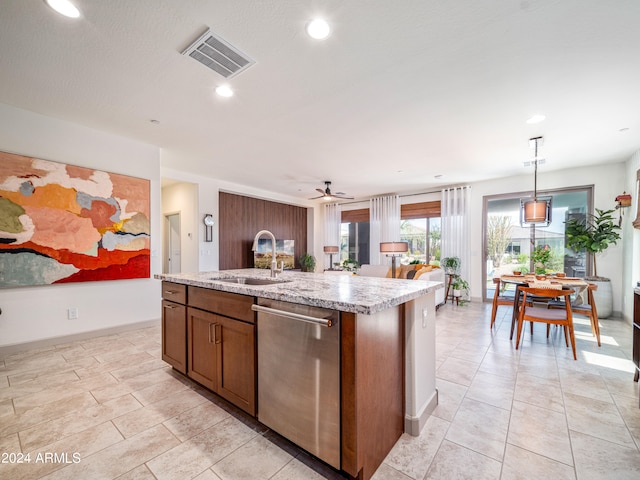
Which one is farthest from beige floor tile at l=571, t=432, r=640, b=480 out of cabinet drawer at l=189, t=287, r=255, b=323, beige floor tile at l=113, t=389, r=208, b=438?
beige floor tile at l=113, t=389, r=208, b=438

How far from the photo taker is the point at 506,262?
19.0 ft

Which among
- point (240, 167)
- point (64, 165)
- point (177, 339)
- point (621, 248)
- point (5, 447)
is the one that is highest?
point (240, 167)

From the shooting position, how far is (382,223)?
24.1 ft

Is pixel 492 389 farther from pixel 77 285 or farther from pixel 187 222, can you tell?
pixel 187 222

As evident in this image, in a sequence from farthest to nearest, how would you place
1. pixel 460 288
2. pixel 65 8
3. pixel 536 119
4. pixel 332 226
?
1. pixel 332 226
2. pixel 460 288
3. pixel 536 119
4. pixel 65 8

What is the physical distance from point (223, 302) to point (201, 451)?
32.5 inches

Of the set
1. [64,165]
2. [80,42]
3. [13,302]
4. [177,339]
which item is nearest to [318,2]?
[80,42]

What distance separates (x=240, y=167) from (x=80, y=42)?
120 inches

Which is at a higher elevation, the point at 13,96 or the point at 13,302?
the point at 13,96

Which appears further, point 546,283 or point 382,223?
point 382,223

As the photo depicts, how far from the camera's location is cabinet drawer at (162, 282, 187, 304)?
2.22 meters

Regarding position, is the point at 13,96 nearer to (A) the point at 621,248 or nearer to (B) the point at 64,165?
(B) the point at 64,165

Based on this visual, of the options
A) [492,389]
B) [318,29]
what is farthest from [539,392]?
[318,29]

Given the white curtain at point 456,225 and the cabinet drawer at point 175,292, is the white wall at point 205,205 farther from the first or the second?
the white curtain at point 456,225
